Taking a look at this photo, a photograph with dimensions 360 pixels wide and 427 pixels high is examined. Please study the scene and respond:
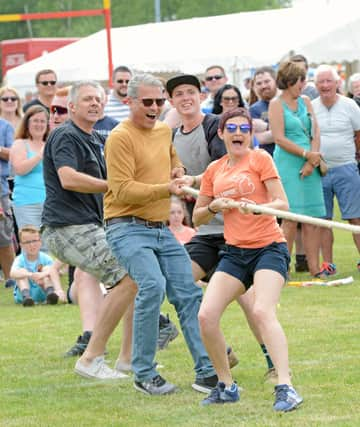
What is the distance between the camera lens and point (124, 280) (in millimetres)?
7984

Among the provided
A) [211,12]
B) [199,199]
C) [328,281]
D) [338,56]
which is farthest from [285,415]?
[211,12]

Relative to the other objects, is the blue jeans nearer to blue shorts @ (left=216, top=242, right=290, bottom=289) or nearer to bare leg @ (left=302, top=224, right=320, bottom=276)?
blue shorts @ (left=216, top=242, right=290, bottom=289)

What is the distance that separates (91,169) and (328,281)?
4.85 metres

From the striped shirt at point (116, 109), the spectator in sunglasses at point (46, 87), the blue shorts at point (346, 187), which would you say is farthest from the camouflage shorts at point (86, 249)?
the spectator in sunglasses at point (46, 87)

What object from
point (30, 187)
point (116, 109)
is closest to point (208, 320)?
point (116, 109)

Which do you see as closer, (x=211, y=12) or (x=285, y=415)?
(x=285, y=415)

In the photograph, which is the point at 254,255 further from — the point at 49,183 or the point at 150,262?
the point at 49,183

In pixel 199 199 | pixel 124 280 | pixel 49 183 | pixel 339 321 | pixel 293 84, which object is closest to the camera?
pixel 199 199

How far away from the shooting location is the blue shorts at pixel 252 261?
6.94 m

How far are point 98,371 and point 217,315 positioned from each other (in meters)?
1.47

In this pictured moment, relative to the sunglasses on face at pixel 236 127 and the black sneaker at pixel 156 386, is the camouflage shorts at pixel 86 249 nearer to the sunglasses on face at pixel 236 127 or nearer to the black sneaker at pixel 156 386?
the black sneaker at pixel 156 386

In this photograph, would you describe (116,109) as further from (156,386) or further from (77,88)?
(156,386)

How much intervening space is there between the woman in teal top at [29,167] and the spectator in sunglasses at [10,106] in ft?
5.04

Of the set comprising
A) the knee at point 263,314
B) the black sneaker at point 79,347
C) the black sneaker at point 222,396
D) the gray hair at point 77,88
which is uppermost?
Answer: the gray hair at point 77,88
